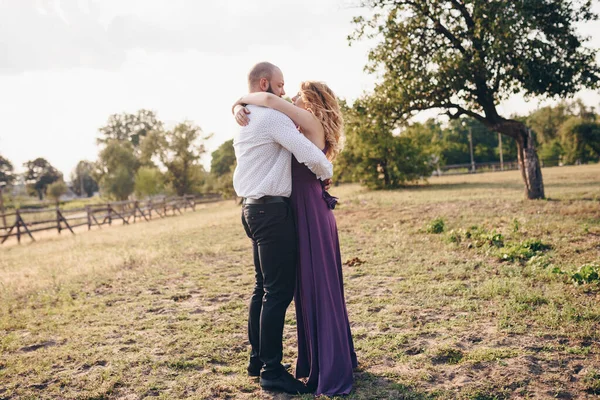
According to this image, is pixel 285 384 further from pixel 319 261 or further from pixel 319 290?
pixel 319 261

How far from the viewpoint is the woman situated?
117 inches

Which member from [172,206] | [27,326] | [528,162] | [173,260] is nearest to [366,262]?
[173,260]

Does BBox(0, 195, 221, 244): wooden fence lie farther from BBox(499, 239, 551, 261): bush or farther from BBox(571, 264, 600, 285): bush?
BBox(571, 264, 600, 285): bush

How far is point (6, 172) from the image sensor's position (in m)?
67.8

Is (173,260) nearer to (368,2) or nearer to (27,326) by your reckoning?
(27,326)

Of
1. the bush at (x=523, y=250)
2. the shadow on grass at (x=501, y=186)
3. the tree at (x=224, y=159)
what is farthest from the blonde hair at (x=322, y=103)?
the tree at (x=224, y=159)

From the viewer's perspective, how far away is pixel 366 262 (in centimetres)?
720

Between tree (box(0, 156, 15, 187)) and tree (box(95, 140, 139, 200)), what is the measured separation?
1989 centimetres

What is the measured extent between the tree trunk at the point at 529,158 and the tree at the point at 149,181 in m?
38.8

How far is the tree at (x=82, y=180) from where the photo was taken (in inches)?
4065

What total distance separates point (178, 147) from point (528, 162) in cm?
3816

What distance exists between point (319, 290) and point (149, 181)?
47.4m

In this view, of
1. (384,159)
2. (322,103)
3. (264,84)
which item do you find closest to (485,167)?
(384,159)

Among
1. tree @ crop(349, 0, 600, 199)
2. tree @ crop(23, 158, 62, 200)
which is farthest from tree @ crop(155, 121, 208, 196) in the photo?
tree @ crop(23, 158, 62, 200)
